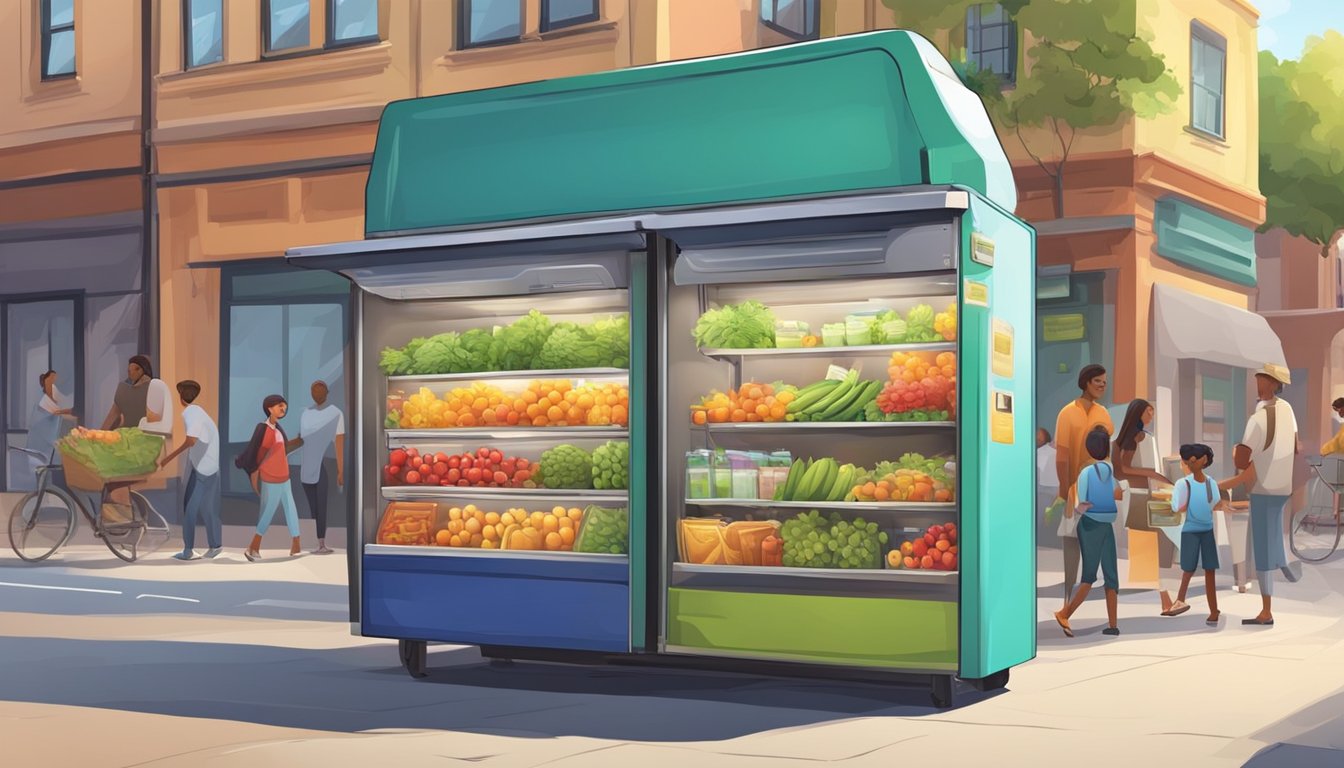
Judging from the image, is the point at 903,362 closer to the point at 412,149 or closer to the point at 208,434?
the point at 412,149

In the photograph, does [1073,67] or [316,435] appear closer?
[316,435]

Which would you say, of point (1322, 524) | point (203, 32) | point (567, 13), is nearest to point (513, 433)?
point (567, 13)

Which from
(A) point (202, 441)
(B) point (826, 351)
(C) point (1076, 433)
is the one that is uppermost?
(B) point (826, 351)

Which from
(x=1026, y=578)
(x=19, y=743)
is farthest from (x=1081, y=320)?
(x=19, y=743)

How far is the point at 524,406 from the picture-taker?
11.1 meters

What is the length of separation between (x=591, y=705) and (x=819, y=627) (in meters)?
1.34

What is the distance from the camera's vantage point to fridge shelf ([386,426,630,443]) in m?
10.7

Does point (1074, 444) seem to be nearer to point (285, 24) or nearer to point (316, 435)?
point (316, 435)

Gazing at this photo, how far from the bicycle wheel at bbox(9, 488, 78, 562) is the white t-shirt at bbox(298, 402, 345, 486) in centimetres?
265

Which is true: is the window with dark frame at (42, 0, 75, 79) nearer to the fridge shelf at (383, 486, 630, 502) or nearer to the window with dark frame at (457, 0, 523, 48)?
the window with dark frame at (457, 0, 523, 48)

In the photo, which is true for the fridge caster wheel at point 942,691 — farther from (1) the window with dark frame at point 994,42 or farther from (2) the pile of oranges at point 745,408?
(1) the window with dark frame at point 994,42

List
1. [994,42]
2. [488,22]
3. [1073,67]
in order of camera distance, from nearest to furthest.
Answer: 1. [1073,67]
2. [488,22]
3. [994,42]

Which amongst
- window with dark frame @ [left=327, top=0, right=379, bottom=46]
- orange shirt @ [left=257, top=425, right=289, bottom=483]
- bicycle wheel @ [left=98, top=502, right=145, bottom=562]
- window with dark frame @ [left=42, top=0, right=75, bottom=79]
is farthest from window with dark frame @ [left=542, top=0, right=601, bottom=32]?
window with dark frame @ [left=42, top=0, right=75, bottom=79]

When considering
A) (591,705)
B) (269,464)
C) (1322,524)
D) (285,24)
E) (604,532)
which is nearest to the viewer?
(591,705)
